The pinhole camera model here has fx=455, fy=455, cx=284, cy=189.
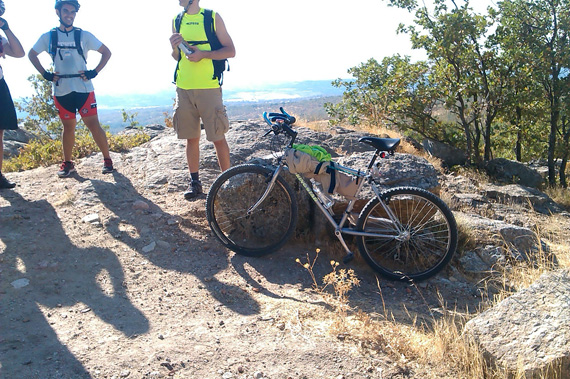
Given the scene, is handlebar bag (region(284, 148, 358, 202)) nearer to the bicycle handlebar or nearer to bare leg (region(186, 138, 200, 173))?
the bicycle handlebar

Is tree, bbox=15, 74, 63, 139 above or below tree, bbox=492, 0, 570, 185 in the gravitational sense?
below

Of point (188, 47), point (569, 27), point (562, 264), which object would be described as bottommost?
point (562, 264)

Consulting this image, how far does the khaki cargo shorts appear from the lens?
194 inches

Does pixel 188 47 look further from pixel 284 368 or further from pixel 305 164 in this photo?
pixel 284 368

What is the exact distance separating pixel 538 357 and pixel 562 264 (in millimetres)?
2667

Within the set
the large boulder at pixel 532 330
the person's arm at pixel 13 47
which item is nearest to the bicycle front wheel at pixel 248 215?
the large boulder at pixel 532 330

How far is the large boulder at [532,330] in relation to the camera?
2.54 meters

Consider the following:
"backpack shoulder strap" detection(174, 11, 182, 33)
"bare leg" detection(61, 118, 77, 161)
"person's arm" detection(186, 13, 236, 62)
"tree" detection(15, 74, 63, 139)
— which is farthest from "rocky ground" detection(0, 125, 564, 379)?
"tree" detection(15, 74, 63, 139)

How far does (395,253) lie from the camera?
4.46 metres

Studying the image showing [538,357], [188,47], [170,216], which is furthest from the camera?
[170,216]

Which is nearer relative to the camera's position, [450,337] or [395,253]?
[450,337]

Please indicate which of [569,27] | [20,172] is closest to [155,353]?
[20,172]

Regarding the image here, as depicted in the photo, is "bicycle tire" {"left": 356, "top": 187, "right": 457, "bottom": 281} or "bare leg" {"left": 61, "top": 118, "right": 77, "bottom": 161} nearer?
"bicycle tire" {"left": 356, "top": 187, "right": 457, "bottom": 281}

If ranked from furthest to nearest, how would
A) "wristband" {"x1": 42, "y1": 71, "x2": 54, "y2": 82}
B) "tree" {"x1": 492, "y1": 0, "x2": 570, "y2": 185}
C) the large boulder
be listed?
"tree" {"x1": 492, "y1": 0, "x2": 570, "y2": 185}
"wristband" {"x1": 42, "y1": 71, "x2": 54, "y2": 82}
the large boulder
